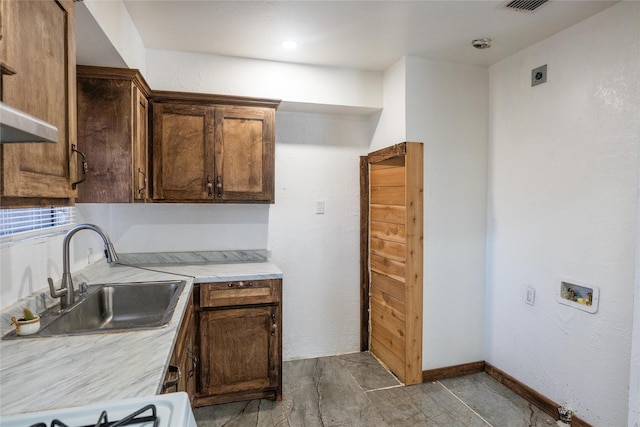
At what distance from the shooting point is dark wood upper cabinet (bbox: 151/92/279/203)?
2.55m

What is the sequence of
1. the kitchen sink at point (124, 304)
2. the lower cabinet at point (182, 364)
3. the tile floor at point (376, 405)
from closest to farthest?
the lower cabinet at point (182, 364) < the kitchen sink at point (124, 304) < the tile floor at point (376, 405)

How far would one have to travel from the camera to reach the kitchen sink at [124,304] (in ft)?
6.05

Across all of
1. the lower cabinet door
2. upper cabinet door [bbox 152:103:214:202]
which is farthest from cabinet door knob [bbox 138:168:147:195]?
the lower cabinet door

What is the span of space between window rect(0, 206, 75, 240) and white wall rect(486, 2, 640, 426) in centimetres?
275

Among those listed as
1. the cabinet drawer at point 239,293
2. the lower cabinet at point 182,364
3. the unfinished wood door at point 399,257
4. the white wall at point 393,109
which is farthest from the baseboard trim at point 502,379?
the white wall at point 393,109

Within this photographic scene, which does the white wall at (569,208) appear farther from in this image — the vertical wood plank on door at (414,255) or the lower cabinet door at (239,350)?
the lower cabinet door at (239,350)

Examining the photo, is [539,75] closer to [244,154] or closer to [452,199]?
[452,199]

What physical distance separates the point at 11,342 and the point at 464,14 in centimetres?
271

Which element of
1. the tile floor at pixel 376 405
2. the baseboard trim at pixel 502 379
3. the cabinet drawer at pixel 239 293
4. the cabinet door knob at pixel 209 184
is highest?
the cabinet door knob at pixel 209 184

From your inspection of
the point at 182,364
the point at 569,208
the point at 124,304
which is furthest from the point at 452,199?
the point at 124,304

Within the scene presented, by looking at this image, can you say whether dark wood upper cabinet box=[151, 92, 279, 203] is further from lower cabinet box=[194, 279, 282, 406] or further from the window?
lower cabinet box=[194, 279, 282, 406]

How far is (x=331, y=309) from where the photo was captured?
325 cm

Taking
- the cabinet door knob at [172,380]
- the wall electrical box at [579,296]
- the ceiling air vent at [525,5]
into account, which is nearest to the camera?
the cabinet door knob at [172,380]

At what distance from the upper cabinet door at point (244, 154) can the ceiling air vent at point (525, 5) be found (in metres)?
1.65
